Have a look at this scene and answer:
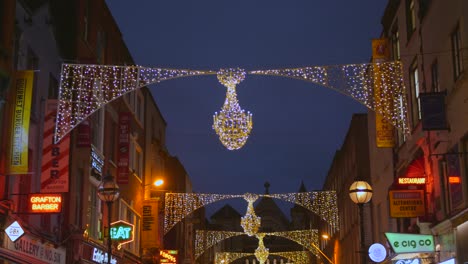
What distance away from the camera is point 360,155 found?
43406mm

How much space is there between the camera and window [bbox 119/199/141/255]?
33.7m

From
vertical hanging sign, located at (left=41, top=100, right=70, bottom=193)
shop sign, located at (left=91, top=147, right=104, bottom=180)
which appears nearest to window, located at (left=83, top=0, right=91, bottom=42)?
shop sign, located at (left=91, top=147, right=104, bottom=180)

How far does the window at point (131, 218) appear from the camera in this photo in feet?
110

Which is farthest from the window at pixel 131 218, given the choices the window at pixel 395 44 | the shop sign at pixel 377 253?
the window at pixel 395 44

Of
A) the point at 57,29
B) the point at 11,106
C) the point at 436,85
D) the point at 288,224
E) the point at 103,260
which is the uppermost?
the point at 288,224

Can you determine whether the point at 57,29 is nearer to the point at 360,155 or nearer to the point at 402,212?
the point at 402,212

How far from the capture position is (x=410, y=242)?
21891mm

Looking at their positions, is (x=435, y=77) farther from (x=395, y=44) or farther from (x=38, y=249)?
(x=38, y=249)

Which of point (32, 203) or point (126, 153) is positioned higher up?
point (126, 153)

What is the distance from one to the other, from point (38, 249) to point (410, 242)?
10.9 metres

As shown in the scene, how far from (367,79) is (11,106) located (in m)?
11.0

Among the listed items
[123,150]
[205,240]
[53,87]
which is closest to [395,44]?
[123,150]

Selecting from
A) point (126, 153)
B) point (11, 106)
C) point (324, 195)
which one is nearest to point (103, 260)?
point (126, 153)

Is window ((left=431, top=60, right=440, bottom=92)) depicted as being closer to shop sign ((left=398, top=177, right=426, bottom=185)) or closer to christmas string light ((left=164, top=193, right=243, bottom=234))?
shop sign ((left=398, top=177, right=426, bottom=185))
